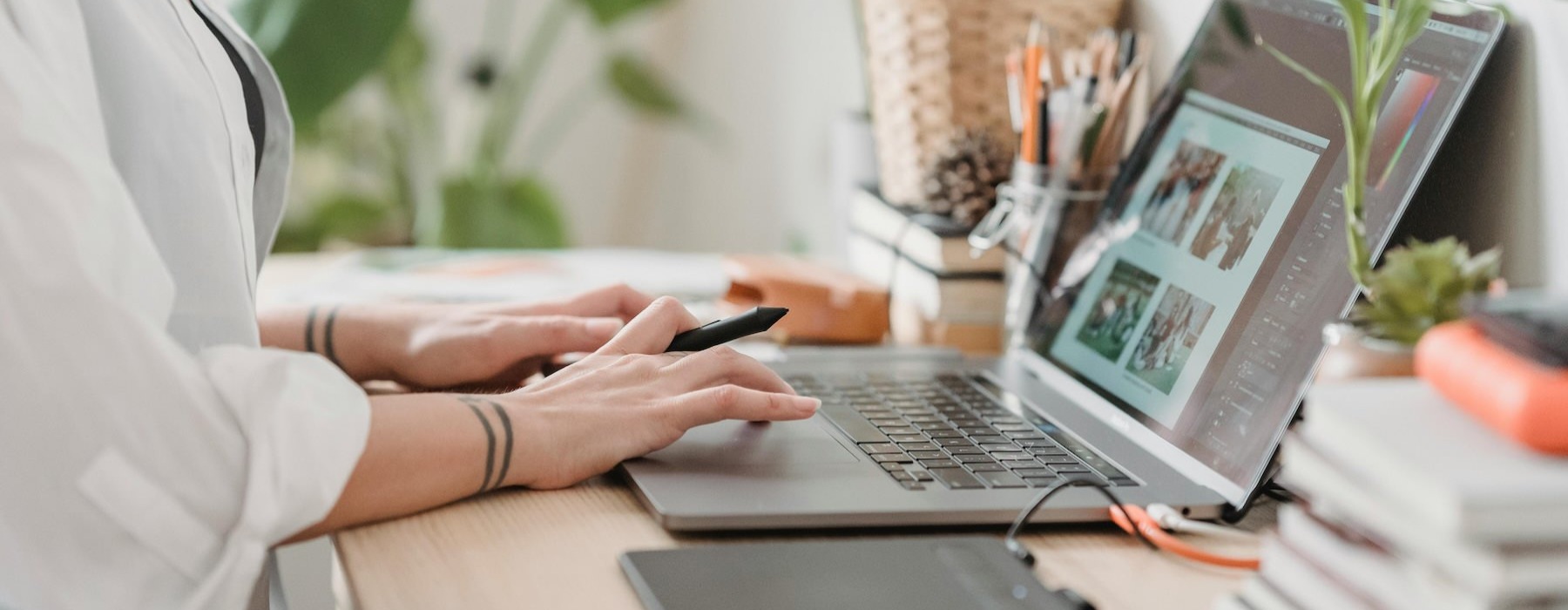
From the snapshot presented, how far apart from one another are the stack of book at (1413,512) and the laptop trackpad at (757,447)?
12.3 inches

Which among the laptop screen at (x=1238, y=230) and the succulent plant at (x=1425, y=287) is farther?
the laptop screen at (x=1238, y=230)

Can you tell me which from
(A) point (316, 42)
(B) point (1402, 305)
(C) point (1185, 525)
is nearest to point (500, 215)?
(A) point (316, 42)

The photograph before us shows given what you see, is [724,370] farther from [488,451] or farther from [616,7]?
[616,7]

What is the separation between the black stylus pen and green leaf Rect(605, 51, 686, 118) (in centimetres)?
158

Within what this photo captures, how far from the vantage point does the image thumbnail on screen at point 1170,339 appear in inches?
33.7

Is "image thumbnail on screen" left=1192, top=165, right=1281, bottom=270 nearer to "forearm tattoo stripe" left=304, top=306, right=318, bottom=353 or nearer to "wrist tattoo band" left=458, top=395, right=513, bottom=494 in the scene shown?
"wrist tattoo band" left=458, top=395, right=513, bottom=494

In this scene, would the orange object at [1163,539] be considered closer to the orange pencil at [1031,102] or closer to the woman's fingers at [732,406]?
the woman's fingers at [732,406]

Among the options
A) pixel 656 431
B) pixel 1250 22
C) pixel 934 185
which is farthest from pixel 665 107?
pixel 656 431

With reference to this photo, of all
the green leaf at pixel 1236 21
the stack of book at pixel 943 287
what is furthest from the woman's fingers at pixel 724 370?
the green leaf at pixel 1236 21

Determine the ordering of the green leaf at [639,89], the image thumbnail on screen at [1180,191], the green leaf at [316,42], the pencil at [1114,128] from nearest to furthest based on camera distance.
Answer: the image thumbnail on screen at [1180,191] → the pencil at [1114,128] → the green leaf at [316,42] → the green leaf at [639,89]

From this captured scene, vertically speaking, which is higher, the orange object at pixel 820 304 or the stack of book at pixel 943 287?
the stack of book at pixel 943 287

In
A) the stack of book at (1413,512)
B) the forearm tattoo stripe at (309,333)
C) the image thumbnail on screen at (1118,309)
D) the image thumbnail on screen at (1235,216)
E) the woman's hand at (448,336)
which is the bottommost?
the forearm tattoo stripe at (309,333)

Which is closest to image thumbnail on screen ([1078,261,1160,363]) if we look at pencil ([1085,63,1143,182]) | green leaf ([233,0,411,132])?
pencil ([1085,63,1143,182])

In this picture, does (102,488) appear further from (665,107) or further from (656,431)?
(665,107)
